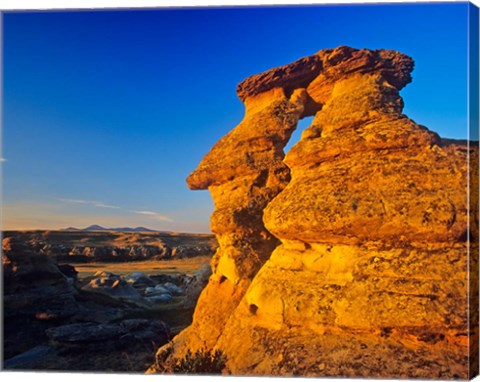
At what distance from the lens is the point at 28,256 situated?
12.2 metres

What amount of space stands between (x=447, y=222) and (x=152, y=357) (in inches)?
253

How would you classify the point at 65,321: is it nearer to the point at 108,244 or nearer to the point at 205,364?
the point at 108,244

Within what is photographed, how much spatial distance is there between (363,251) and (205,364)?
3.13 metres

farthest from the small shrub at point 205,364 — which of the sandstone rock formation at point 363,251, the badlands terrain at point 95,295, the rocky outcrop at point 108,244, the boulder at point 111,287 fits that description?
the boulder at point 111,287

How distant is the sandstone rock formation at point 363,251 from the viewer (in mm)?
5711

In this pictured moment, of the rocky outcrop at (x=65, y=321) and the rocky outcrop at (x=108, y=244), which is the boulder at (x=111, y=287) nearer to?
the rocky outcrop at (x=65, y=321)

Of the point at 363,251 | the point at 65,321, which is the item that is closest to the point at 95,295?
the point at 65,321

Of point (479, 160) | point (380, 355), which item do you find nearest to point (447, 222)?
point (479, 160)

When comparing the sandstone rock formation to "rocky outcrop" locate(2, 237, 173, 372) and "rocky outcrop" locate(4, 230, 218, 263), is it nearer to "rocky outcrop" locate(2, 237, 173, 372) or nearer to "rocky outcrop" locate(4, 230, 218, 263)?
"rocky outcrop" locate(2, 237, 173, 372)

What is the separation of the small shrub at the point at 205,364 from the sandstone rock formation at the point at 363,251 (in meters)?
0.17

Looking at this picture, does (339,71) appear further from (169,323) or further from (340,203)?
(169,323)

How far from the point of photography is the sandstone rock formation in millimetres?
5711

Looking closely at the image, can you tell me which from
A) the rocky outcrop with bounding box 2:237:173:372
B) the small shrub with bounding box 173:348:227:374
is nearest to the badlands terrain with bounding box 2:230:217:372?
the rocky outcrop with bounding box 2:237:173:372

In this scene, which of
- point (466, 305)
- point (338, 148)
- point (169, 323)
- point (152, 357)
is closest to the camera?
point (466, 305)
